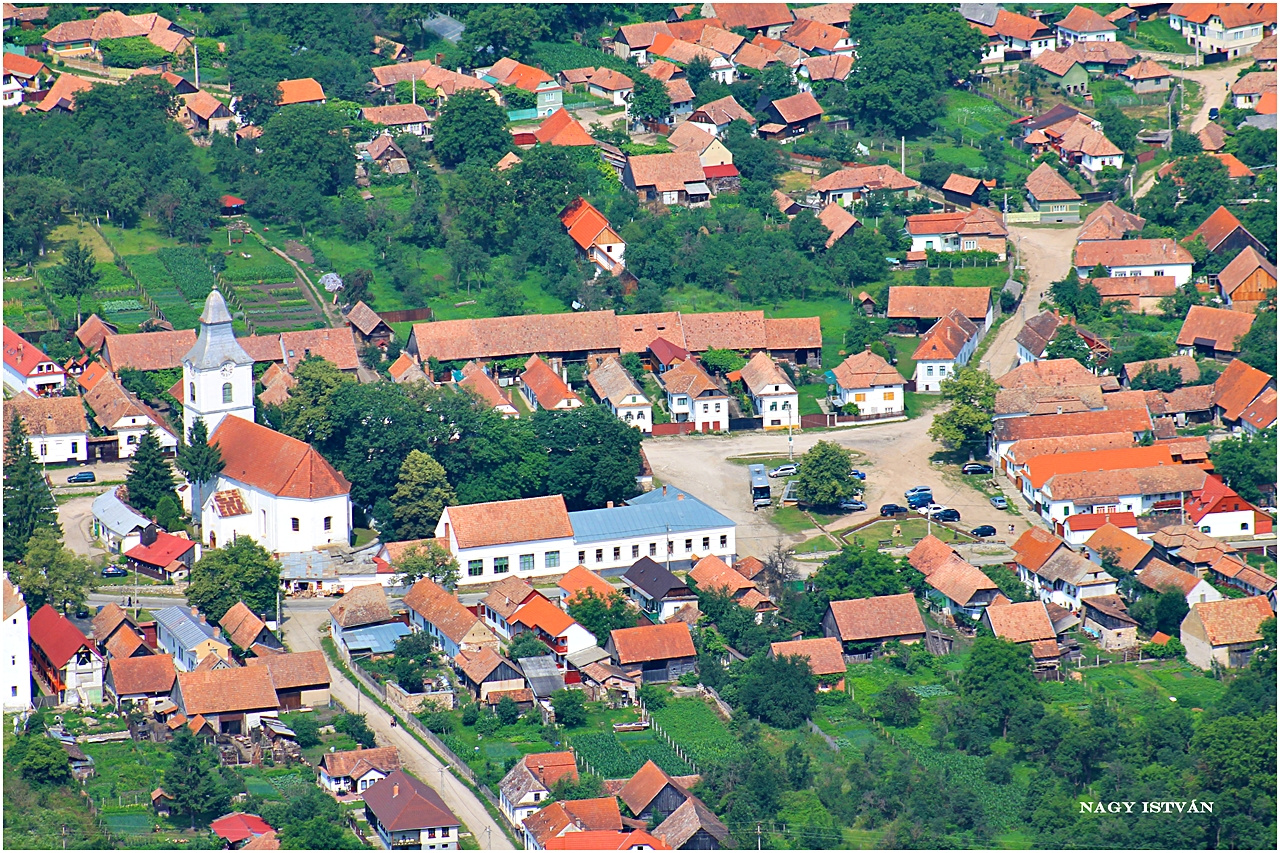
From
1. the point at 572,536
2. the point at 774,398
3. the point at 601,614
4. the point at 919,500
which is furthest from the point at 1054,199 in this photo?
the point at 601,614

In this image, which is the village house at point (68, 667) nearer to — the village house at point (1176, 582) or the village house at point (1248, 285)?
the village house at point (1176, 582)

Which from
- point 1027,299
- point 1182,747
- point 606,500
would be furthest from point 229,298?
point 1182,747

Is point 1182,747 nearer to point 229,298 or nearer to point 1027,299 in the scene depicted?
point 1027,299

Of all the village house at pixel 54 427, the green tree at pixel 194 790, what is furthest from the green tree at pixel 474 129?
the green tree at pixel 194 790

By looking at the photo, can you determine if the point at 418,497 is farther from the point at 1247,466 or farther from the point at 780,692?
the point at 1247,466

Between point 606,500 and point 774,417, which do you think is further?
point 774,417
